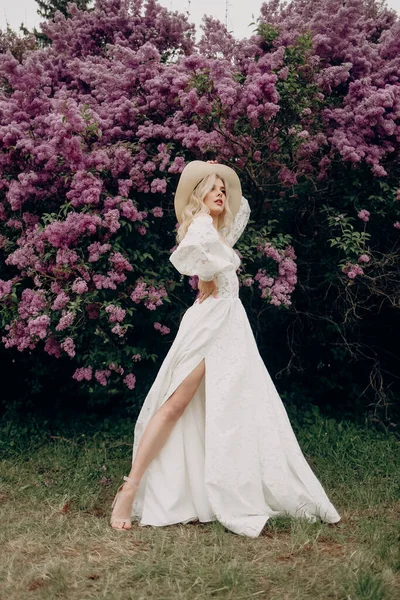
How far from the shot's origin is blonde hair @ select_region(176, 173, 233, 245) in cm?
331

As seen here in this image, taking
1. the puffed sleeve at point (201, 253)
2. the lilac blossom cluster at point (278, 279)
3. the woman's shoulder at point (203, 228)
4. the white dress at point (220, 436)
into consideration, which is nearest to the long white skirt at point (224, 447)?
the white dress at point (220, 436)

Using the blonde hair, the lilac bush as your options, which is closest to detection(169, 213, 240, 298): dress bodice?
the blonde hair

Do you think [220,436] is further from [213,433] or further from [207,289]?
[207,289]

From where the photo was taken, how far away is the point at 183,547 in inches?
104

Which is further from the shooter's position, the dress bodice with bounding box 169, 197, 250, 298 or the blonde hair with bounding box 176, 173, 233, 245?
the blonde hair with bounding box 176, 173, 233, 245

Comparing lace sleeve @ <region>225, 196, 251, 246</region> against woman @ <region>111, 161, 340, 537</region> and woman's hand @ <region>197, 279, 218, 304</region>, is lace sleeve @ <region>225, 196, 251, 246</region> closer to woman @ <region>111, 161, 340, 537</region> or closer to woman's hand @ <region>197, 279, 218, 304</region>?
woman @ <region>111, 161, 340, 537</region>

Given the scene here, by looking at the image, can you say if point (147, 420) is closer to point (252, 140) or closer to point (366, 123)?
point (252, 140)

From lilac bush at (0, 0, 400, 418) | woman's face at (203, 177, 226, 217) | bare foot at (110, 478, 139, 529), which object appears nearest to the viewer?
bare foot at (110, 478, 139, 529)

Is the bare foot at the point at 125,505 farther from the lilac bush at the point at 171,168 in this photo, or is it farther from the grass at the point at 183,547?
the lilac bush at the point at 171,168

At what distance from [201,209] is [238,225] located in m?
0.43

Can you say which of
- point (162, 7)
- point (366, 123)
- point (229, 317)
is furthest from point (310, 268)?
point (162, 7)

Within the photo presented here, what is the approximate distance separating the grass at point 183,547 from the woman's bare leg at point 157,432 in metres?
0.15

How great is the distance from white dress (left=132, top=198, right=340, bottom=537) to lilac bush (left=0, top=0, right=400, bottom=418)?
88 centimetres

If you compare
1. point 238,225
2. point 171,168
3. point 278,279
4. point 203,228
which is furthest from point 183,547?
point 171,168
